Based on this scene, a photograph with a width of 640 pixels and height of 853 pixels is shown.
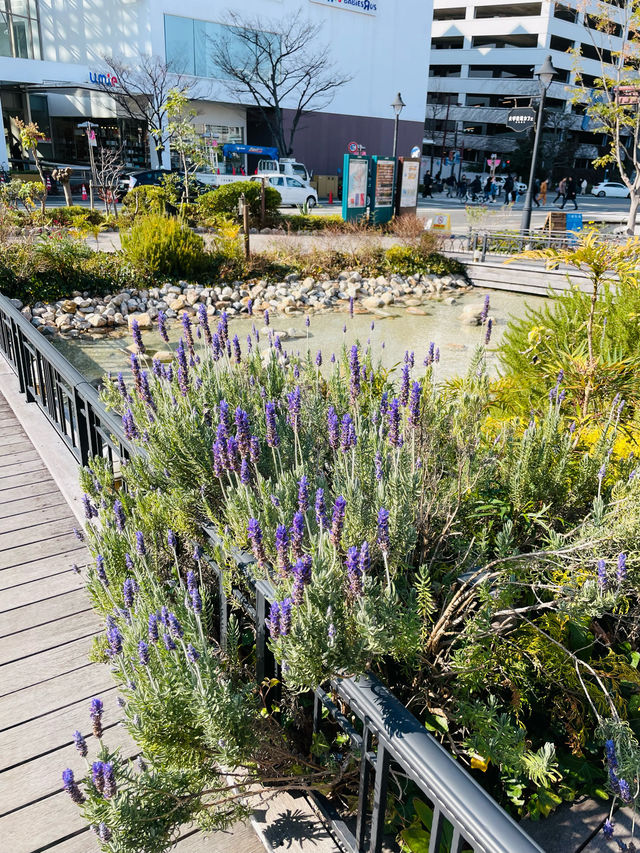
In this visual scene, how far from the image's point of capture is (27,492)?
3900 mm

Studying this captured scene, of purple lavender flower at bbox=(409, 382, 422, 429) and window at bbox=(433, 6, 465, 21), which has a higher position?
window at bbox=(433, 6, 465, 21)

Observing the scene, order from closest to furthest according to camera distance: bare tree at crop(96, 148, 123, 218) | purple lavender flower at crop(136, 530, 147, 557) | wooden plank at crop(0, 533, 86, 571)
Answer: purple lavender flower at crop(136, 530, 147, 557)
wooden plank at crop(0, 533, 86, 571)
bare tree at crop(96, 148, 123, 218)

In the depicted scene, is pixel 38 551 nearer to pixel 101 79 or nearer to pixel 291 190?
pixel 291 190

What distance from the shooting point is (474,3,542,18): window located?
159 feet

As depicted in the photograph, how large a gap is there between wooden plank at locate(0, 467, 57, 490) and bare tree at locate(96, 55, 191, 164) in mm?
28267

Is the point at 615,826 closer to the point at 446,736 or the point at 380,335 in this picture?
the point at 446,736

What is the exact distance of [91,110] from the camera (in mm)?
32719

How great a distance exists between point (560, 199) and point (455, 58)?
2151 cm

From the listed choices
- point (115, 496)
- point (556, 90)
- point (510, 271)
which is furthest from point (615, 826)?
point (556, 90)

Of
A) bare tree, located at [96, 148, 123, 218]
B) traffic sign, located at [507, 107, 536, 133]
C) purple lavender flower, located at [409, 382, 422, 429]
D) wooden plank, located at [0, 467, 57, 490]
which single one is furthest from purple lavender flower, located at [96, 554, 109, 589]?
bare tree, located at [96, 148, 123, 218]

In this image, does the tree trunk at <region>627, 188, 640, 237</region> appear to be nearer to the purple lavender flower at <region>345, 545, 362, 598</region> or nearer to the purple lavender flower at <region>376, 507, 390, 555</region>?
the purple lavender flower at <region>376, 507, 390, 555</region>

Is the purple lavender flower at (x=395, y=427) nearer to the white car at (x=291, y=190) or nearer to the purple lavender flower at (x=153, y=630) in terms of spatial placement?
the purple lavender flower at (x=153, y=630)

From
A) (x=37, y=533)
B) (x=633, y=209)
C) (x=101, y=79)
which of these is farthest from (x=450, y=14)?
(x=37, y=533)

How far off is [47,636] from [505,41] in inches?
2389
